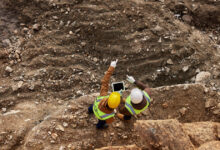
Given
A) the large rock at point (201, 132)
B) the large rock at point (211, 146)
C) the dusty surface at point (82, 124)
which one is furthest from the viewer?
the dusty surface at point (82, 124)

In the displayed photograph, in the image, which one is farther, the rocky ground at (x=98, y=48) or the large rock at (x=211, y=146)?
the rocky ground at (x=98, y=48)

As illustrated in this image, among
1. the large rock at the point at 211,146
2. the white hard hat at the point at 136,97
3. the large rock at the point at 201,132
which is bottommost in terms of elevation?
the large rock at the point at 201,132

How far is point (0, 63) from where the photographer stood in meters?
5.16

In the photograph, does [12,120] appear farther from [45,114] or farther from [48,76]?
[48,76]

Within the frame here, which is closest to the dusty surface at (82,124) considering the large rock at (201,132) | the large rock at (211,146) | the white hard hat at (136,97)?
the large rock at (201,132)

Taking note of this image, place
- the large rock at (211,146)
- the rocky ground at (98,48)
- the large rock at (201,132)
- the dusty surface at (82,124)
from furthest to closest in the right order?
the rocky ground at (98,48)
the dusty surface at (82,124)
the large rock at (201,132)
the large rock at (211,146)

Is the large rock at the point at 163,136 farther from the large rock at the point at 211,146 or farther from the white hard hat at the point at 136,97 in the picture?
the white hard hat at the point at 136,97

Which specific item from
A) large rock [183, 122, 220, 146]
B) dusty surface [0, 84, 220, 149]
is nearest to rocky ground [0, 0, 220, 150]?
dusty surface [0, 84, 220, 149]

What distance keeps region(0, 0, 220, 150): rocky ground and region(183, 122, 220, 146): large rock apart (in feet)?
2.69

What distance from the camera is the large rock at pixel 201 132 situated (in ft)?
11.5

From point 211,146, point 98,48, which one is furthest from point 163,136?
point 98,48

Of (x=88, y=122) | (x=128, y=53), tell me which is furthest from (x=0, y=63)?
(x=128, y=53)

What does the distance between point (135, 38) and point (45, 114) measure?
9.69ft

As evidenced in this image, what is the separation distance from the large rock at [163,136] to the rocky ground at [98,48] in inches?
45.9
